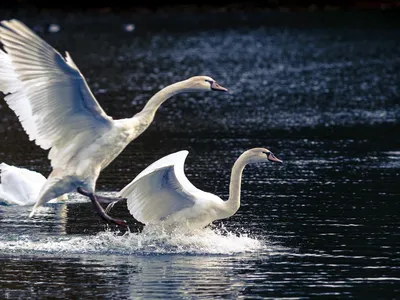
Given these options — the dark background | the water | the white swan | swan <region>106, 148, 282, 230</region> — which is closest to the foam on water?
the water

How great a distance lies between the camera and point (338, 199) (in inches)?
682

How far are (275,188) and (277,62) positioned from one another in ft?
97.3

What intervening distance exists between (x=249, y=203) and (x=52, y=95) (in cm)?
425

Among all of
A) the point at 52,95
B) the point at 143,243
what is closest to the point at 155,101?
the point at 52,95

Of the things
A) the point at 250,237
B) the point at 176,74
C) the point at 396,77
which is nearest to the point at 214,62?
the point at 176,74

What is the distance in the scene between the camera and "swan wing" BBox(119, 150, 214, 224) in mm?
14281

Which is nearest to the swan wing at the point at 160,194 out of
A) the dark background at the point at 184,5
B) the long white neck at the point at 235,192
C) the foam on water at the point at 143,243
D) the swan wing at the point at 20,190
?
the foam on water at the point at 143,243

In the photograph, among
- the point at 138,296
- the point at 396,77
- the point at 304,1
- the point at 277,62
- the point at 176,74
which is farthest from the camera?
the point at 304,1

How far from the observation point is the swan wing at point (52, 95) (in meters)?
13.5

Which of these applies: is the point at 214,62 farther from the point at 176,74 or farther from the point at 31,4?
the point at 31,4

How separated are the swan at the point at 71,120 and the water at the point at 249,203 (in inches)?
32.1

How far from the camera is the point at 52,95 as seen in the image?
45.9ft

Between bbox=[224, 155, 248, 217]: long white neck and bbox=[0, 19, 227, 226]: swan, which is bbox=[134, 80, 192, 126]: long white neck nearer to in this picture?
bbox=[0, 19, 227, 226]: swan

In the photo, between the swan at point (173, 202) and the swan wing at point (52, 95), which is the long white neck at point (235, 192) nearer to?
the swan at point (173, 202)
